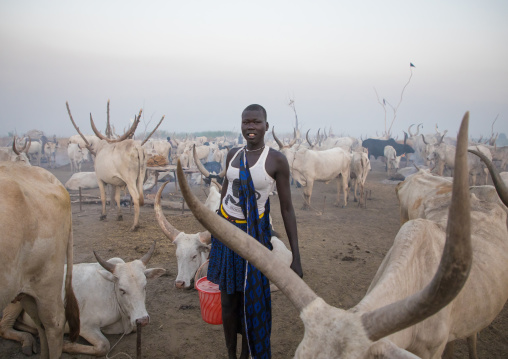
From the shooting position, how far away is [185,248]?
13.9 ft

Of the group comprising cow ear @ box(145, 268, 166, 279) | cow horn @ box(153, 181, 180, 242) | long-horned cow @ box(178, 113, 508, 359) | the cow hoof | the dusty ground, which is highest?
long-horned cow @ box(178, 113, 508, 359)

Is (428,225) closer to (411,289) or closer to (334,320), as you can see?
(411,289)

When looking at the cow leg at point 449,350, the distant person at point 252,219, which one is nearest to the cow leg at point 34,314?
the distant person at point 252,219

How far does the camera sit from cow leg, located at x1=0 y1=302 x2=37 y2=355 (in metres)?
3.26

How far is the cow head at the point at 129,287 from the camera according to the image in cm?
321

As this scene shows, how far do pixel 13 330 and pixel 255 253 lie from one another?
11.3 feet

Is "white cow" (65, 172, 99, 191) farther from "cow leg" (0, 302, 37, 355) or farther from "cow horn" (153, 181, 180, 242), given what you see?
"cow leg" (0, 302, 37, 355)

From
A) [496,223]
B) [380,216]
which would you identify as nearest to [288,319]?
[496,223]

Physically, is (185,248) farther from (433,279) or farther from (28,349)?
(433,279)

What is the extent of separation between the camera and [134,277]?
134 inches

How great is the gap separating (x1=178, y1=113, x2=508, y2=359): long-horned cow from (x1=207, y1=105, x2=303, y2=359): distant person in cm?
79

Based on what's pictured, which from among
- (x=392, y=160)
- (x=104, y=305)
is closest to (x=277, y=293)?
(x=104, y=305)

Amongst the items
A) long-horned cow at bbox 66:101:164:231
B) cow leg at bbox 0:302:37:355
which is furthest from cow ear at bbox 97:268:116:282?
long-horned cow at bbox 66:101:164:231

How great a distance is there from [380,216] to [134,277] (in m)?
8.24
